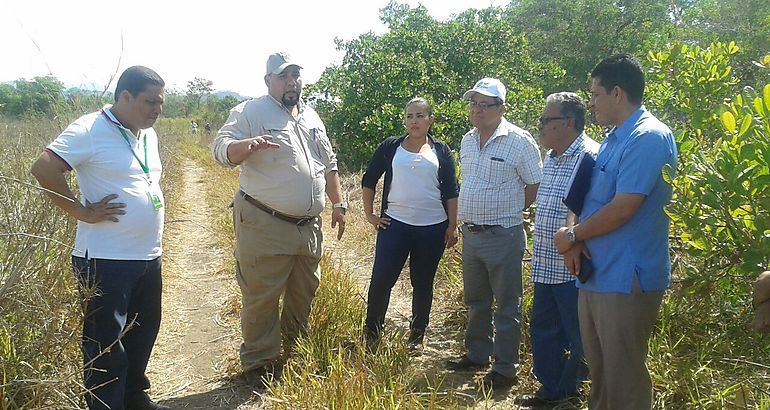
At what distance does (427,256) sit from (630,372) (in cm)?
171

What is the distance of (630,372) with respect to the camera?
2.44 metres

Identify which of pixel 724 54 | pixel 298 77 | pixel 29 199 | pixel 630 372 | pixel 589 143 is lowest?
pixel 630 372

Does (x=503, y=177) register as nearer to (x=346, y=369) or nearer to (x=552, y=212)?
(x=552, y=212)

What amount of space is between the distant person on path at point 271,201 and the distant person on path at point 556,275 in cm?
136

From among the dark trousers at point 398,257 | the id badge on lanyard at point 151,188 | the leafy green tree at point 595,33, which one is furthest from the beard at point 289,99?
the leafy green tree at point 595,33

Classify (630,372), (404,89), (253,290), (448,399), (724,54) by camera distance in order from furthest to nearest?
(404,89) < (724,54) < (253,290) < (448,399) < (630,372)

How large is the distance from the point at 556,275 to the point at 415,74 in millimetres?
6560

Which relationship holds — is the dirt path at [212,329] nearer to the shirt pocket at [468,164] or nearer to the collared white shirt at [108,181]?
the collared white shirt at [108,181]

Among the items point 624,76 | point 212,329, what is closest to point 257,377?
point 212,329

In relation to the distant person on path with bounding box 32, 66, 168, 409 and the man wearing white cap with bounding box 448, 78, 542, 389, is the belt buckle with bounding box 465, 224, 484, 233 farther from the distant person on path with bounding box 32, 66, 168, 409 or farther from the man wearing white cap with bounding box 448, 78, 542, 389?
the distant person on path with bounding box 32, 66, 168, 409

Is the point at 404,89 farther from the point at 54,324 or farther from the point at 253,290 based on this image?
the point at 54,324

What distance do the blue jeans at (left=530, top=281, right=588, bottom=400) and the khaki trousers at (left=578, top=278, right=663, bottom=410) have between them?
0.63 metres

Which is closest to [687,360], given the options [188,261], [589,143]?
[589,143]

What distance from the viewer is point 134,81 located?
9.14ft
